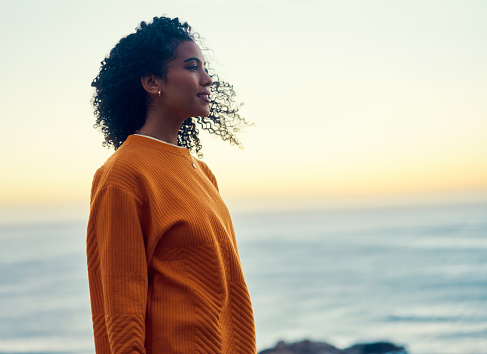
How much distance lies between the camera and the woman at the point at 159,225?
132cm

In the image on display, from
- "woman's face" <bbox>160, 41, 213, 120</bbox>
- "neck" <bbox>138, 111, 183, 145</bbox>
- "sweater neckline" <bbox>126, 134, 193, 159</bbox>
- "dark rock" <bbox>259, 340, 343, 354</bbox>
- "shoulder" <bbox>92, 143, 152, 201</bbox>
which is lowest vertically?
"dark rock" <bbox>259, 340, 343, 354</bbox>

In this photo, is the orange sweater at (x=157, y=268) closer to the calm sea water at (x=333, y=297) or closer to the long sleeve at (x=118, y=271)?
the long sleeve at (x=118, y=271)

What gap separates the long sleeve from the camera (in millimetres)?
1271

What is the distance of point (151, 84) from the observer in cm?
158

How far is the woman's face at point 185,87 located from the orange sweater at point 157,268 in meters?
0.14

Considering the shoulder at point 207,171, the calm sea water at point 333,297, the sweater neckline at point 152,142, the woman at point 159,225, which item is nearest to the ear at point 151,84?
the woman at point 159,225

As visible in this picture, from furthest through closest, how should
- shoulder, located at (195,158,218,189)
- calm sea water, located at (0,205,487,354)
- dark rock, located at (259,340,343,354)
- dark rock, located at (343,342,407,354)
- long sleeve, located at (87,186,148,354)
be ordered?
calm sea water, located at (0,205,487,354) → dark rock, located at (343,342,407,354) → dark rock, located at (259,340,343,354) → shoulder, located at (195,158,218,189) → long sleeve, located at (87,186,148,354)

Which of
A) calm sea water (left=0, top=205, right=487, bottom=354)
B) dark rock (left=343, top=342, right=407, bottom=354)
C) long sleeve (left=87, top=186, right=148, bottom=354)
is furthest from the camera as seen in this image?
calm sea water (left=0, top=205, right=487, bottom=354)

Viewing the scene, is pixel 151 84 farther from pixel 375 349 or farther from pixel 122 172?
pixel 375 349

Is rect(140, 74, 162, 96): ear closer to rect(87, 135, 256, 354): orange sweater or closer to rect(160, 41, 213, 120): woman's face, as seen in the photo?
rect(160, 41, 213, 120): woman's face

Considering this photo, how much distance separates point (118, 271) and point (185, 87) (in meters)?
0.54

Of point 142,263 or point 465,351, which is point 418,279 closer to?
point 465,351

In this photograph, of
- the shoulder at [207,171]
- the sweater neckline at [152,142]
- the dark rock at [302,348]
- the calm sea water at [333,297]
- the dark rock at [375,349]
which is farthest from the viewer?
the calm sea water at [333,297]

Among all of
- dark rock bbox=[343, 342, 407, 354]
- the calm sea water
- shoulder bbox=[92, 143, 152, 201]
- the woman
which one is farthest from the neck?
the calm sea water
